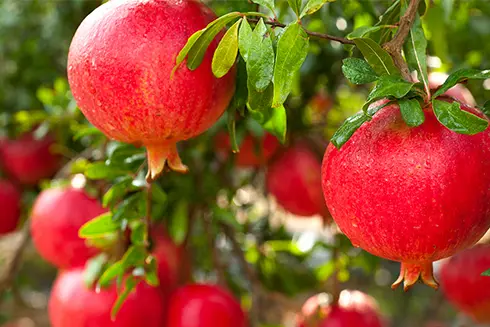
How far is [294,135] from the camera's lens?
53.7 inches

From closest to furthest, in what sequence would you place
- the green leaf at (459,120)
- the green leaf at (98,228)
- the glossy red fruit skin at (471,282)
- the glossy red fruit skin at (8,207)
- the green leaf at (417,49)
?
the green leaf at (459,120) → the green leaf at (417,49) → the green leaf at (98,228) → the glossy red fruit skin at (471,282) → the glossy red fruit skin at (8,207)

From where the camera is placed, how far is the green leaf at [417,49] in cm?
69

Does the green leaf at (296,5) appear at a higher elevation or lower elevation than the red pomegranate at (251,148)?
higher

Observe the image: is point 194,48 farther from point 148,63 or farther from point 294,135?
point 294,135

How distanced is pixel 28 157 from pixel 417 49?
116 cm

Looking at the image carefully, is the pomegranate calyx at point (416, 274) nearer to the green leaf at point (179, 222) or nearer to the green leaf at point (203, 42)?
the green leaf at point (203, 42)

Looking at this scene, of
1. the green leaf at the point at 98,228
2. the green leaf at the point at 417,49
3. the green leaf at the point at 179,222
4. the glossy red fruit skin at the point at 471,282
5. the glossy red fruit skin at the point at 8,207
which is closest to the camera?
the green leaf at the point at 417,49

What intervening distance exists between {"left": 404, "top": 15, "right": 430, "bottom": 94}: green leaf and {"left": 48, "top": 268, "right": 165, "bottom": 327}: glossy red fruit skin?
1.85ft

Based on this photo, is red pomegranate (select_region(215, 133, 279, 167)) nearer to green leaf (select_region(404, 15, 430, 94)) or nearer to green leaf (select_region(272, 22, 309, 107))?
green leaf (select_region(404, 15, 430, 94))

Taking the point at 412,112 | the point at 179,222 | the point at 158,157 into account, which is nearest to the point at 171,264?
the point at 179,222

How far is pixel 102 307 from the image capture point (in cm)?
110

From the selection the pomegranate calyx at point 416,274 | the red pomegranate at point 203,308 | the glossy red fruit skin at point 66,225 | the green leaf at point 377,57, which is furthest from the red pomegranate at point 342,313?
the green leaf at point 377,57

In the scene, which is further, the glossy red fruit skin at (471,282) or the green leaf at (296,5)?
the glossy red fruit skin at (471,282)

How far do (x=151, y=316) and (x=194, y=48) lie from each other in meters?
0.58
